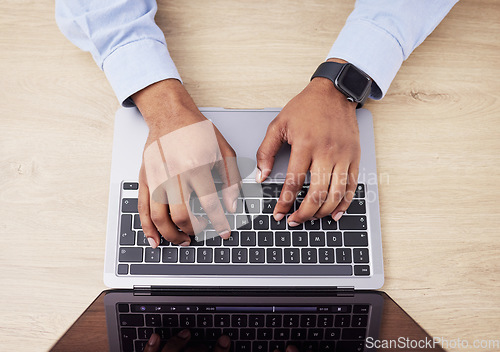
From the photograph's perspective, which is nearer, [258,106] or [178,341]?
Answer: [178,341]

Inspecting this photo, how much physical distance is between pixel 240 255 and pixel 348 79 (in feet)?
1.09

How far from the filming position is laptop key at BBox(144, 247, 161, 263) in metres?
0.56

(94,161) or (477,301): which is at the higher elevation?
(94,161)

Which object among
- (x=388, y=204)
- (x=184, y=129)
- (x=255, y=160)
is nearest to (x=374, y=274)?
(x=388, y=204)

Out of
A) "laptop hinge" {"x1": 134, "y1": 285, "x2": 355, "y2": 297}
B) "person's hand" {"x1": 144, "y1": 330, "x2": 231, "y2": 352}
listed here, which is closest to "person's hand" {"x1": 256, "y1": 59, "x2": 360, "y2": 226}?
"laptop hinge" {"x1": 134, "y1": 285, "x2": 355, "y2": 297}

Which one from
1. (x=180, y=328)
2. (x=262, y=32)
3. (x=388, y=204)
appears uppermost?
(x=262, y=32)

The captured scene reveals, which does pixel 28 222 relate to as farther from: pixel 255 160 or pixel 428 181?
pixel 428 181

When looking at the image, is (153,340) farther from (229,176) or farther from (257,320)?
(229,176)

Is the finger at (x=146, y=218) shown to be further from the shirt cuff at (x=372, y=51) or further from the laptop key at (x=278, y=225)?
the shirt cuff at (x=372, y=51)

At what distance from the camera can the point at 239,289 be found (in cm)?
56

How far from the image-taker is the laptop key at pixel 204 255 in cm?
56

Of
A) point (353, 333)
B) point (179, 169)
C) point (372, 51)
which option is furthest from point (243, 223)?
point (372, 51)

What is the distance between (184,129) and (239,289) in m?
0.26

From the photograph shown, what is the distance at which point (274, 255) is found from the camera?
0.57 m
